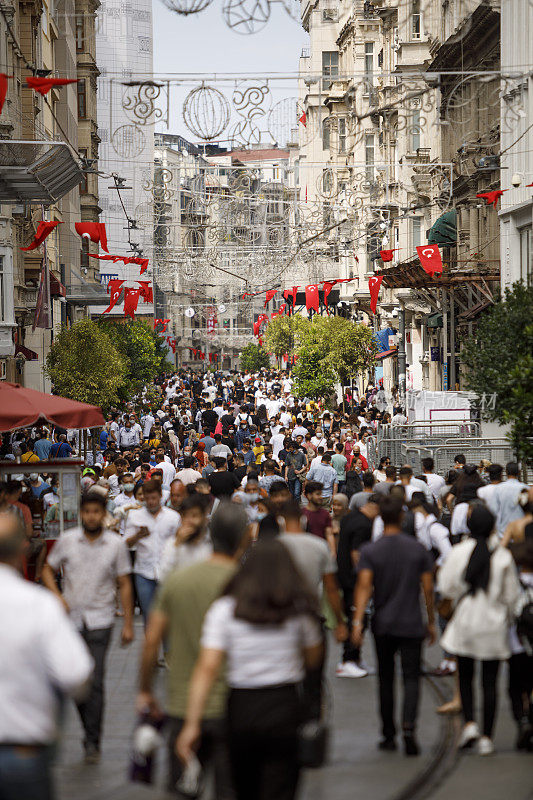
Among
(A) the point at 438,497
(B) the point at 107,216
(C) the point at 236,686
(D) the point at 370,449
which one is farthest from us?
(B) the point at 107,216

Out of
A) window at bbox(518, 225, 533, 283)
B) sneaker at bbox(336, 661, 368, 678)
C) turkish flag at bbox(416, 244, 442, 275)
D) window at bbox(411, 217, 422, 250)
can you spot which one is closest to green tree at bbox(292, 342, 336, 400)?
window at bbox(411, 217, 422, 250)

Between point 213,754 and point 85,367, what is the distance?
31.0 metres

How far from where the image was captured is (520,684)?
7.83m

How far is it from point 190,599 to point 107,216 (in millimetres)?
85170

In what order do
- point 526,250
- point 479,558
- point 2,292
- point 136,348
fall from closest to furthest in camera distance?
point 479,558, point 526,250, point 2,292, point 136,348

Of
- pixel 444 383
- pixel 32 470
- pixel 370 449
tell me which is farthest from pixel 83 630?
pixel 444 383

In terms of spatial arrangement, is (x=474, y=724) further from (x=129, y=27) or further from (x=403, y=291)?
(x=129, y=27)

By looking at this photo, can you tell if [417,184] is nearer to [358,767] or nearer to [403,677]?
[403,677]

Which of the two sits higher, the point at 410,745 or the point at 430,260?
the point at 430,260

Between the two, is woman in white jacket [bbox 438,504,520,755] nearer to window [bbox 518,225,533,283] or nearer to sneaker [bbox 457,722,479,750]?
sneaker [bbox 457,722,479,750]

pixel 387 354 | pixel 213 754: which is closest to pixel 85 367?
pixel 387 354

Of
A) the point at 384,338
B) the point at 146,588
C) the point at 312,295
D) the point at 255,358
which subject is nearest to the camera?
the point at 146,588

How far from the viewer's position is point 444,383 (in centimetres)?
4484

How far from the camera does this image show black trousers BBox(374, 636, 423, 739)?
7449 mm
